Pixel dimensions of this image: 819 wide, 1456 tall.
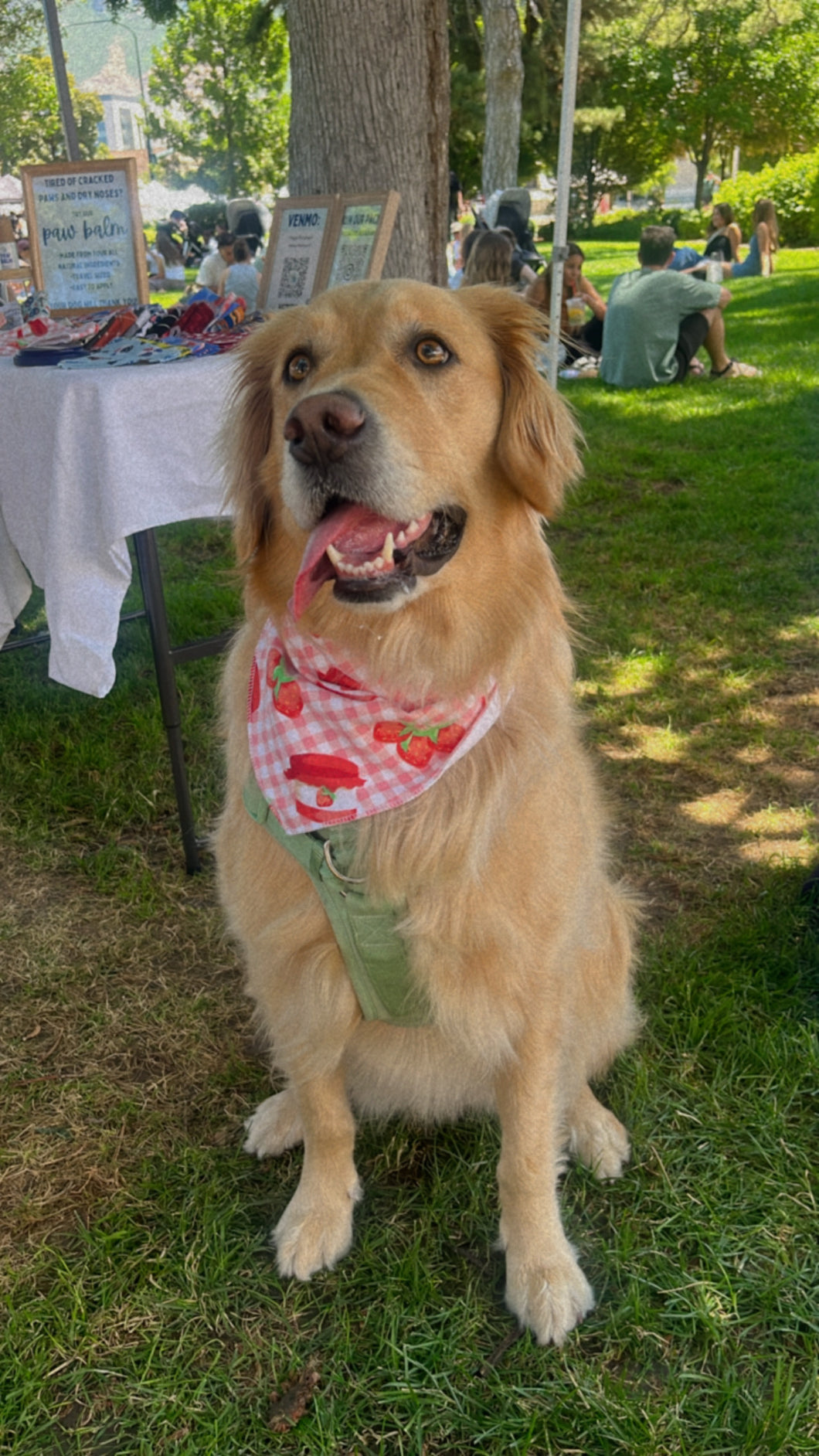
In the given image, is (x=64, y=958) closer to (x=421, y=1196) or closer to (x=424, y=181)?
(x=421, y=1196)

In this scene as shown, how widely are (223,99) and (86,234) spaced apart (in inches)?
2453

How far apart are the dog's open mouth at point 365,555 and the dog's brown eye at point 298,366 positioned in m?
0.37

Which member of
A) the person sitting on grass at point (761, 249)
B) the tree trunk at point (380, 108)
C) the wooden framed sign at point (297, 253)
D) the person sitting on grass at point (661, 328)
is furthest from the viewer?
the person sitting on grass at point (761, 249)

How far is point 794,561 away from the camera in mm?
5613

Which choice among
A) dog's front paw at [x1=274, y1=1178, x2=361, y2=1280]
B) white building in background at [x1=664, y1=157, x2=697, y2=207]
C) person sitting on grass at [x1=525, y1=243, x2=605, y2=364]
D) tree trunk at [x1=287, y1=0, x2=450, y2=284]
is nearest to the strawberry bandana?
dog's front paw at [x1=274, y1=1178, x2=361, y2=1280]

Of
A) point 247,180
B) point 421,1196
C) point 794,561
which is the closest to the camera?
point 421,1196

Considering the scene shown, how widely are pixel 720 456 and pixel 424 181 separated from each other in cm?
342

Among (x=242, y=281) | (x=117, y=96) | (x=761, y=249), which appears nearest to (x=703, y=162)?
(x=761, y=249)

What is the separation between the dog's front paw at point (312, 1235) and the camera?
207 cm

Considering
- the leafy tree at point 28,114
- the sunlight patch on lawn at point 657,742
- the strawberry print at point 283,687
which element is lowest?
the sunlight patch on lawn at point 657,742

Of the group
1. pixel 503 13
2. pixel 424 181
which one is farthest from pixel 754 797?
pixel 503 13

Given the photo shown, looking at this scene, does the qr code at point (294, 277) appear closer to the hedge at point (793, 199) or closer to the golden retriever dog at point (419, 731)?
the golden retriever dog at point (419, 731)

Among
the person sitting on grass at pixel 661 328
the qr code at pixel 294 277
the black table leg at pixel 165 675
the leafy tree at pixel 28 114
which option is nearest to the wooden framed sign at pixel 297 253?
the qr code at pixel 294 277

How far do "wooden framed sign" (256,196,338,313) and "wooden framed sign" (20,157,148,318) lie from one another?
482mm
